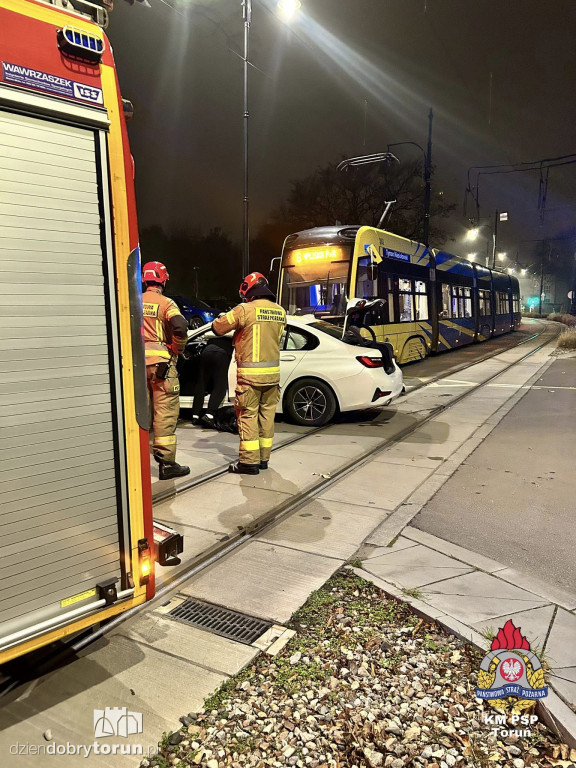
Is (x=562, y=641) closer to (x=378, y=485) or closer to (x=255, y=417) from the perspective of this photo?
(x=378, y=485)

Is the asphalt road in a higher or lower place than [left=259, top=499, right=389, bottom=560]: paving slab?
lower

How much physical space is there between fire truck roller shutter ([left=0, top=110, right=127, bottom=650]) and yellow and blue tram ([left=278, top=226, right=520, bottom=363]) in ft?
31.4

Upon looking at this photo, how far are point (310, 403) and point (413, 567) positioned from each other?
14.9ft

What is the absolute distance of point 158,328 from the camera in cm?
517

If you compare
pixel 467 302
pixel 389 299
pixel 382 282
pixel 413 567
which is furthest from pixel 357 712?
pixel 467 302

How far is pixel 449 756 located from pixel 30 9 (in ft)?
11.1

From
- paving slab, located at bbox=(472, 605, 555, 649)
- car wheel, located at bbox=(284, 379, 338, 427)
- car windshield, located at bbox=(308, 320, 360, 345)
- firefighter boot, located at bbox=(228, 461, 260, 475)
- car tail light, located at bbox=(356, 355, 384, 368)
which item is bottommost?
paving slab, located at bbox=(472, 605, 555, 649)

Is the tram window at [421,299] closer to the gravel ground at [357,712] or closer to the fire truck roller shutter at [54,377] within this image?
the gravel ground at [357,712]

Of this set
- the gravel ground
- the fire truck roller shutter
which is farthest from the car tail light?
the fire truck roller shutter

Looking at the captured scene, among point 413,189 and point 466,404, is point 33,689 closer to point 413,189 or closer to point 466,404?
point 466,404

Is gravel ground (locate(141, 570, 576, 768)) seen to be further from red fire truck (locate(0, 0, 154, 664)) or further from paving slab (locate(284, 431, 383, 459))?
paving slab (locate(284, 431, 383, 459))

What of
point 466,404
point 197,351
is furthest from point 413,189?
point 197,351

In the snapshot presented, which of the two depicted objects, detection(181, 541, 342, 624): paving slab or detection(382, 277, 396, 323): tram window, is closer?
detection(181, 541, 342, 624): paving slab

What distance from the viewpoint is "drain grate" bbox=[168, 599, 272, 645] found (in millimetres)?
2922
